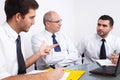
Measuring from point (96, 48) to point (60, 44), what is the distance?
0.53m

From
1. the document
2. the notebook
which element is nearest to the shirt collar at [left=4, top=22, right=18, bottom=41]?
the document

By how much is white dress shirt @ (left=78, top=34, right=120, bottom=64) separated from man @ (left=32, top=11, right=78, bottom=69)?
0.27 metres

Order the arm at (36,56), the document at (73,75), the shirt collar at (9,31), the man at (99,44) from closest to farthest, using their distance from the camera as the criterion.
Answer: the document at (73,75)
the shirt collar at (9,31)
the arm at (36,56)
the man at (99,44)

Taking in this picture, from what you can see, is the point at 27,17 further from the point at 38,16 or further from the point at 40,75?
the point at 38,16

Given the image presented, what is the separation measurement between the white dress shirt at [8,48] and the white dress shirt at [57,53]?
33.7 inches

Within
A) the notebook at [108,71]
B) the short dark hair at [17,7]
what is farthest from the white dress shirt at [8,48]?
the notebook at [108,71]

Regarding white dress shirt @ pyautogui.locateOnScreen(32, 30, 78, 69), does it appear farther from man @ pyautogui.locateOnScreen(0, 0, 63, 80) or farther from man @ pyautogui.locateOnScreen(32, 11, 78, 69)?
man @ pyautogui.locateOnScreen(0, 0, 63, 80)

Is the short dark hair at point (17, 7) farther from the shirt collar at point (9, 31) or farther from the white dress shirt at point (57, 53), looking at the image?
the white dress shirt at point (57, 53)

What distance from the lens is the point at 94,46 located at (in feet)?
10.0

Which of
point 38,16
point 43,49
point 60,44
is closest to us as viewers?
point 43,49

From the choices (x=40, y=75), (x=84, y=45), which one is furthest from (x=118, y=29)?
(x=40, y=75)

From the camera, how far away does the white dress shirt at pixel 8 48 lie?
1661 mm

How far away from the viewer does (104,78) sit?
5.40 ft

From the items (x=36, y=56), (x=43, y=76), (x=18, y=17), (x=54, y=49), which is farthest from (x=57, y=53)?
(x=43, y=76)
